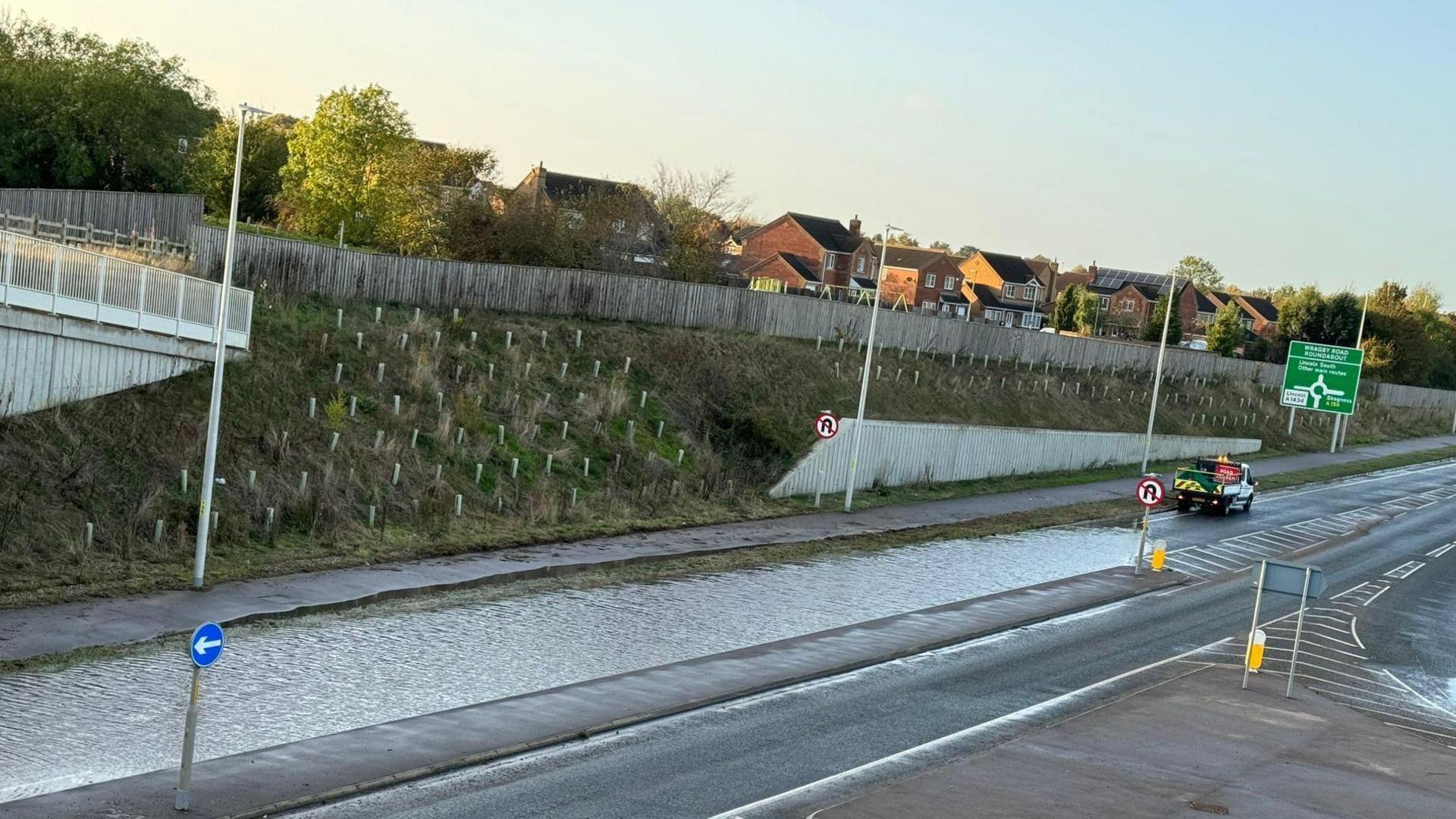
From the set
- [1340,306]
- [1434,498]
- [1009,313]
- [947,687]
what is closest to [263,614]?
[947,687]

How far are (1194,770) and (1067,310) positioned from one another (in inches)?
3695

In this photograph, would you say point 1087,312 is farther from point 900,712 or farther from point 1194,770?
point 1194,770

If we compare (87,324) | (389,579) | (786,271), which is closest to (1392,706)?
(389,579)

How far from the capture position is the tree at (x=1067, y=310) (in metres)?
108

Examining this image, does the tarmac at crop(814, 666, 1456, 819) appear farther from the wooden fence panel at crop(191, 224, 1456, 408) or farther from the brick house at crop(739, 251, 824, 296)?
the brick house at crop(739, 251, 824, 296)

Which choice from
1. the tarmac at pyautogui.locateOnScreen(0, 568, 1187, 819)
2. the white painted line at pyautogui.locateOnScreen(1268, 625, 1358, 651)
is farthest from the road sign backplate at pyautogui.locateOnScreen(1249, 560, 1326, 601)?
the white painted line at pyautogui.locateOnScreen(1268, 625, 1358, 651)

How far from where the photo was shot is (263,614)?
21.1m

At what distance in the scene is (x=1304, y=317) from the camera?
103 meters

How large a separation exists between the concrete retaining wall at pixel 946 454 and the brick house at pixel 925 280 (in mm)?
63592

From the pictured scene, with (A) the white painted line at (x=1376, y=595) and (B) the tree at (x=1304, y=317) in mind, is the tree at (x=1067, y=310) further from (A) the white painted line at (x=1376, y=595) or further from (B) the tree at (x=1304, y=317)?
(A) the white painted line at (x=1376, y=595)

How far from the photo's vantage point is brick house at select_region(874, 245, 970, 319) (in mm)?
121438

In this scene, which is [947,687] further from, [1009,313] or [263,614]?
[1009,313]

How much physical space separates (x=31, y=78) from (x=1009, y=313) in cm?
9251

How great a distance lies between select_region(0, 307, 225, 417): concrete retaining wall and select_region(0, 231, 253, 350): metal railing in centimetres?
23
